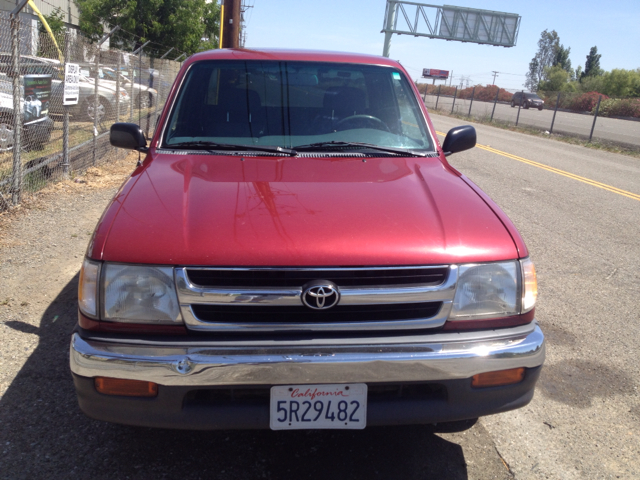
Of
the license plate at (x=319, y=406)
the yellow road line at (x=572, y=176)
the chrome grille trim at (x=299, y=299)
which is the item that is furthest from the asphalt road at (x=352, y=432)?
the yellow road line at (x=572, y=176)

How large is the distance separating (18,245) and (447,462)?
4.68 meters

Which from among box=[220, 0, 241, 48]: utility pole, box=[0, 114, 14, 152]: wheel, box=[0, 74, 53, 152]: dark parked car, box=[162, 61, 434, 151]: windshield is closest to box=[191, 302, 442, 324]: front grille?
box=[162, 61, 434, 151]: windshield

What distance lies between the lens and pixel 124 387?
2.17 meters

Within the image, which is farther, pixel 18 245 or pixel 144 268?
pixel 18 245

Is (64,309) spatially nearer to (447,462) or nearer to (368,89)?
(368,89)

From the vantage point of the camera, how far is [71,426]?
2.82 meters

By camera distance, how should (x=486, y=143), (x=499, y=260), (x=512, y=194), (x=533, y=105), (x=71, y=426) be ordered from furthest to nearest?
(x=533, y=105) < (x=486, y=143) < (x=512, y=194) < (x=71, y=426) < (x=499, y=260)

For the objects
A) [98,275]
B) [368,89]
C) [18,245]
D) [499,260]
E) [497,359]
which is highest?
[368,89]

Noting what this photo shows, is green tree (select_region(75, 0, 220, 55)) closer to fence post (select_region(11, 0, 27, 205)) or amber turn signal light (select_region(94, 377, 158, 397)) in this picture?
fence post (select_region(11, 0, 27, 205))

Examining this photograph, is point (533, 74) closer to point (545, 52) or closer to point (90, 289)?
point (545, 52)

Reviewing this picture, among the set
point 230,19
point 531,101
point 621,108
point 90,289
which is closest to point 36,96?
point 230,19

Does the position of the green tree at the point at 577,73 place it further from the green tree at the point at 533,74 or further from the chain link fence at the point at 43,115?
the chain link fence at the point at 43,115

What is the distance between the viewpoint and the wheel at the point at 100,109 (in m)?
11.1

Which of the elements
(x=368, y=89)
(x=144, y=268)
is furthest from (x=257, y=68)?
(x=144, y=268)
